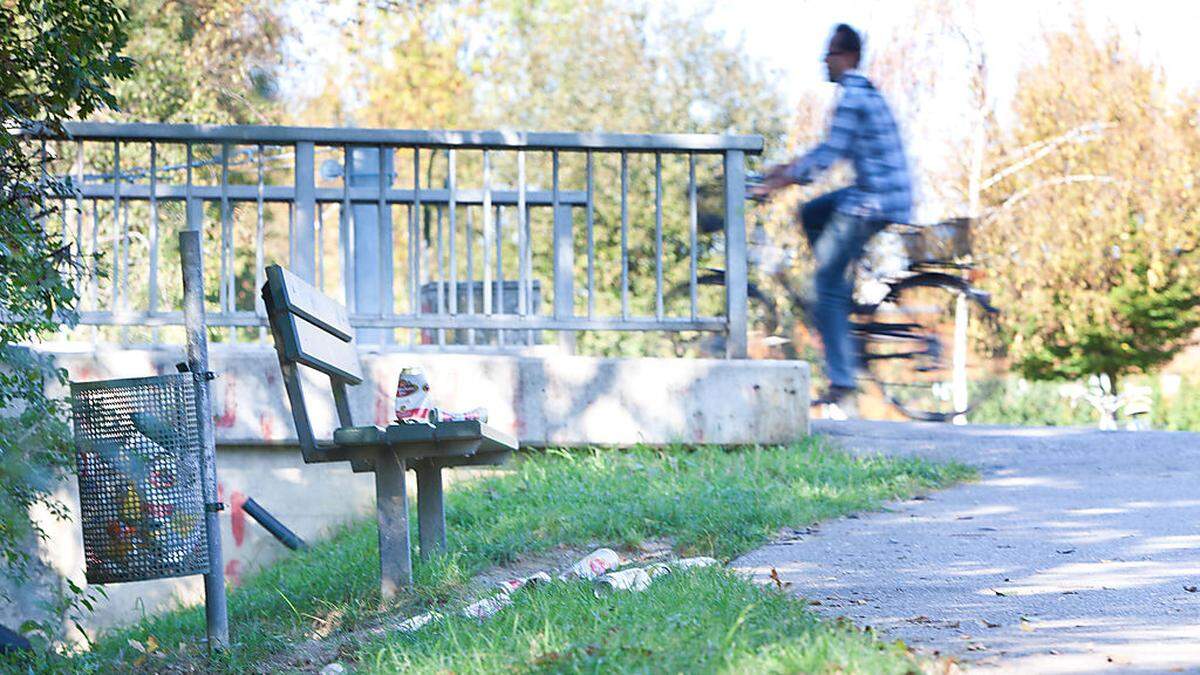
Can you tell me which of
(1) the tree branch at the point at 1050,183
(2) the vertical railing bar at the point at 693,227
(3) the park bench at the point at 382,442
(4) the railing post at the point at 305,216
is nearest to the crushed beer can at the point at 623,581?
(3) the park bench at the point at 382,442

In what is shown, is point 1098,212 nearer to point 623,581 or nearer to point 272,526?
point 272,526

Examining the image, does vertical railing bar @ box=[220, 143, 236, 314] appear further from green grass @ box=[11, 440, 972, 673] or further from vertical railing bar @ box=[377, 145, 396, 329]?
green grass @ box=[11, 440, 972, 673]

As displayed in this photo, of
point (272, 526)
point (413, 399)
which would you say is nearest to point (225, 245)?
point (272, 526)

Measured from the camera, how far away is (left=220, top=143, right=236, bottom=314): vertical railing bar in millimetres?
7895

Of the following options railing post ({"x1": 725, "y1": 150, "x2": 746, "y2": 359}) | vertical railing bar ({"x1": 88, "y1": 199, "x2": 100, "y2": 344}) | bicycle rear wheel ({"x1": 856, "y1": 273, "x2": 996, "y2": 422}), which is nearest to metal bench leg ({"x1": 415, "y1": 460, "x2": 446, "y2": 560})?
vertical railing bar ({"x1": 88, "y1": 199, "x2": 100, "y2": 344})

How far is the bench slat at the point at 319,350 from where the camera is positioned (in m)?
4.98

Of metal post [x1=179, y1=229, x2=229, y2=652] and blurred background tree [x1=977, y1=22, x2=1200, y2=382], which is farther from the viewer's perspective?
blurred background tree [x1=977, y1=22, x2=1200, y2=382]

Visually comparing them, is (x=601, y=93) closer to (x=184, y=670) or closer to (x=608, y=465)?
(x=608, y=465)

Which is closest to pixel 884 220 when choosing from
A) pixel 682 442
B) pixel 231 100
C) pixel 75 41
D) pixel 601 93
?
pixel 682 442

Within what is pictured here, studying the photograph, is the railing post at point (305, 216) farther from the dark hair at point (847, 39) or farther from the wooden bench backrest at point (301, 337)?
the dark hair at point (847, 39)

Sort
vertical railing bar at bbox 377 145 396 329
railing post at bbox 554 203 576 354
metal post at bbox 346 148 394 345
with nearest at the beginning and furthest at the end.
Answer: vertical railing bar at bbox 377 145 396 329 < railing post at bbox 554 203 576 354 < metal post at bbox 346 148 394 345

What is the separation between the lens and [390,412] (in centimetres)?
784

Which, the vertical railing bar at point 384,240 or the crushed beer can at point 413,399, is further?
the vertical railing bar at point 384,240

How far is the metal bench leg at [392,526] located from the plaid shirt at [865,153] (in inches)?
120
